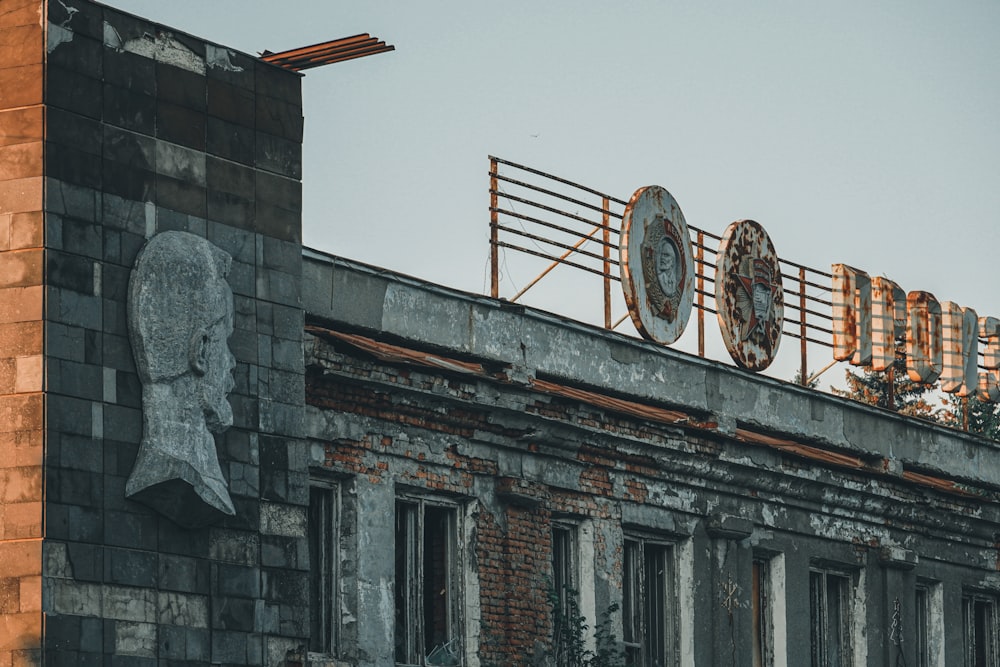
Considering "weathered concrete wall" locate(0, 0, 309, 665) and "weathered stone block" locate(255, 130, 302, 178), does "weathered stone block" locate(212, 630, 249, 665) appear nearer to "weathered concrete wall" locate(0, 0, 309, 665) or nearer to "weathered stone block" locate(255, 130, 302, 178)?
"weathered concrete wall" locate(0, 0, 309, 665)

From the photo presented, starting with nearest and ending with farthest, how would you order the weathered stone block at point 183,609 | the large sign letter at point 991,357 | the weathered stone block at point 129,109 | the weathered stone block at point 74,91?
1. the weathered stone block at point 74,91
2. the weathered stone block at point 183,609
3. the weathered stone block at point 129,109
4. the large sign letter at point 991,357

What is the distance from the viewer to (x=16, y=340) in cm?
1462

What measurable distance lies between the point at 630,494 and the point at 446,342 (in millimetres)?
2980

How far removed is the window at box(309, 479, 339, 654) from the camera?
17.9 meters

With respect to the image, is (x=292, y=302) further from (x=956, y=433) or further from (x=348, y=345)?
(x=956, y=433)

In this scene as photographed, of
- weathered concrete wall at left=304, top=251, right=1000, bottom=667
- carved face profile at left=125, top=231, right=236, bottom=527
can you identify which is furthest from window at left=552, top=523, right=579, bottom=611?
carved face profile at left=125, top=231, right=236, bottom=527

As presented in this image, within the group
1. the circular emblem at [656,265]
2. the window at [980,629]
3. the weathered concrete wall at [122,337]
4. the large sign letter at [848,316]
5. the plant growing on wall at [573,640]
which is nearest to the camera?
the weathered concrete wall at [122,337]

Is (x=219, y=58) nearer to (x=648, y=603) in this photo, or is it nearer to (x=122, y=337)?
(x=122, y=337)

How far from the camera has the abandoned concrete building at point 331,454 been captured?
14.7m

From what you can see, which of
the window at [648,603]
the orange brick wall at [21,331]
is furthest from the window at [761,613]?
the orange brick wall at [21,331]

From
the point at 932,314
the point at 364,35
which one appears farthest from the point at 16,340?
the point at 932,314

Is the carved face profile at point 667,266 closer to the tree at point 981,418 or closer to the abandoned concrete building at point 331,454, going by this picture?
the abandoned concrete building at point 331,454

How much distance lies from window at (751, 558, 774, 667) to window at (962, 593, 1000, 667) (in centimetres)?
431

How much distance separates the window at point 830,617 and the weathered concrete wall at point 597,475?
0.14 m
